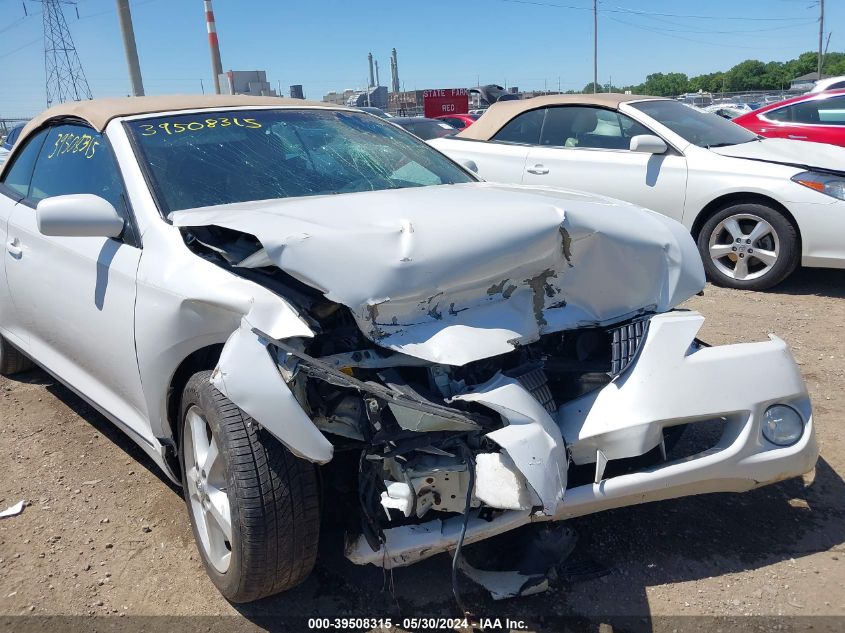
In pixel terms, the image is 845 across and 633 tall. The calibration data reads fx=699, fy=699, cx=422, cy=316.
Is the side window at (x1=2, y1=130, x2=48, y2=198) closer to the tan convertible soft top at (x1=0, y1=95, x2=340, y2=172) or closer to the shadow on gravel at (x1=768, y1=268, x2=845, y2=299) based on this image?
the tan convertible soft top at (x1=0, y1=95, x2=340, y2=172)

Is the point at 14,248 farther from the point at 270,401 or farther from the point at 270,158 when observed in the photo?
the point at 270,401

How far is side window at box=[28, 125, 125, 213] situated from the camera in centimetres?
286

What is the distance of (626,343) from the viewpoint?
229 cm

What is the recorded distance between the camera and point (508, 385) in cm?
200

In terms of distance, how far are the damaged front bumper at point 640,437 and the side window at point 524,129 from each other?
15.2 ft

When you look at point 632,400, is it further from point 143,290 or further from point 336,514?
point 143,290

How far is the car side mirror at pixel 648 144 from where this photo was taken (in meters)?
5.66

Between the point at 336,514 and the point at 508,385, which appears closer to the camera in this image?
the point at 508,385

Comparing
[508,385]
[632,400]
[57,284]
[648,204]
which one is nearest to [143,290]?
[57,284]

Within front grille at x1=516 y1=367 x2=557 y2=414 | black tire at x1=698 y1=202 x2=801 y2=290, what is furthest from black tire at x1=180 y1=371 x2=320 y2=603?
black tire at x1=698 y1=202 x2=801 y2=290

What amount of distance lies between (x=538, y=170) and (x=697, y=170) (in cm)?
135

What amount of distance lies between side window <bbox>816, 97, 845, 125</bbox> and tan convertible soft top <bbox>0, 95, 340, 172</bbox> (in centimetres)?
738

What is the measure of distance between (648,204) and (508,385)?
4.35m

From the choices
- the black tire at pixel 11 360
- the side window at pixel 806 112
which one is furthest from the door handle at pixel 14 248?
the side window at pixel 806 112
